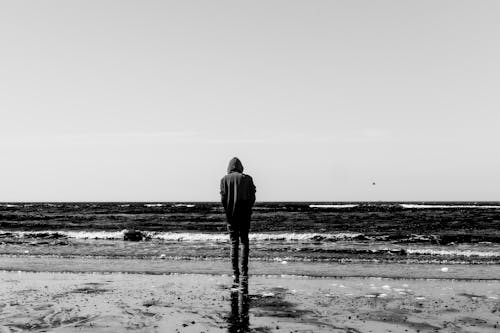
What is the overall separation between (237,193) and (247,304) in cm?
301

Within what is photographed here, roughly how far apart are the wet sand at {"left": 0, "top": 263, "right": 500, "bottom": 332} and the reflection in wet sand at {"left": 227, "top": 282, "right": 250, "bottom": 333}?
1cm

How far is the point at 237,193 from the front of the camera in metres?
9.70

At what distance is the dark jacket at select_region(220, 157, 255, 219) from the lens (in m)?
9.70

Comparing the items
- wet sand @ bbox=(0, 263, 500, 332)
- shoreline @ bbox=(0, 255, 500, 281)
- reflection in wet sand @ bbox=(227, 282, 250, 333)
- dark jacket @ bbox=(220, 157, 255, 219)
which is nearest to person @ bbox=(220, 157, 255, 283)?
dark jacket @ bbox=(220, 157, 255, 219)

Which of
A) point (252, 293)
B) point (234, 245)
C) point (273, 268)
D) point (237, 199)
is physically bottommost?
point (273, 268)

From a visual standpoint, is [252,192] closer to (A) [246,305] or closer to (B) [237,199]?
(B) [237,199]

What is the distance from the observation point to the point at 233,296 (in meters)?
7.71

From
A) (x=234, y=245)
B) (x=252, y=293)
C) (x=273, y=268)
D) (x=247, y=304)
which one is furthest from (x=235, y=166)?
(x=247, y=304)

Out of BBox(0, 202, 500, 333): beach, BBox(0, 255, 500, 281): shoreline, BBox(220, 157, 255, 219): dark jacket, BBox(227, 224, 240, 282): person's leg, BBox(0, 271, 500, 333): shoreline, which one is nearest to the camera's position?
BBox(0, 271, 500, 333): shoreline

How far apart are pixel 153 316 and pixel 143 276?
13.4 ft

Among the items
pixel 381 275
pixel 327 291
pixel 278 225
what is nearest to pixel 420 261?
pixel 381 275

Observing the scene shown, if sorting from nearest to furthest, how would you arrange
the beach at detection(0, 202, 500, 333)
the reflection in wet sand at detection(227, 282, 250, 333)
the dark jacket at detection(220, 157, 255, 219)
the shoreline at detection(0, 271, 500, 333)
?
the reflection in wet sand at detection(227, 282, 250, 333), the shoreline at detection(0, 271, 500, 333), the beach at detection(0, 202, 500, 333), the dark jacket at detection(220, 157, 255, 219)

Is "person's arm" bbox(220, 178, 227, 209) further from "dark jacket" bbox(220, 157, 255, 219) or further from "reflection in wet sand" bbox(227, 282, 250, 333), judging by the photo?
"reflection in wet sand" bbox(227, 282, 250, 333)

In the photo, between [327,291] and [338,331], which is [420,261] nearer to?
[327,291]
